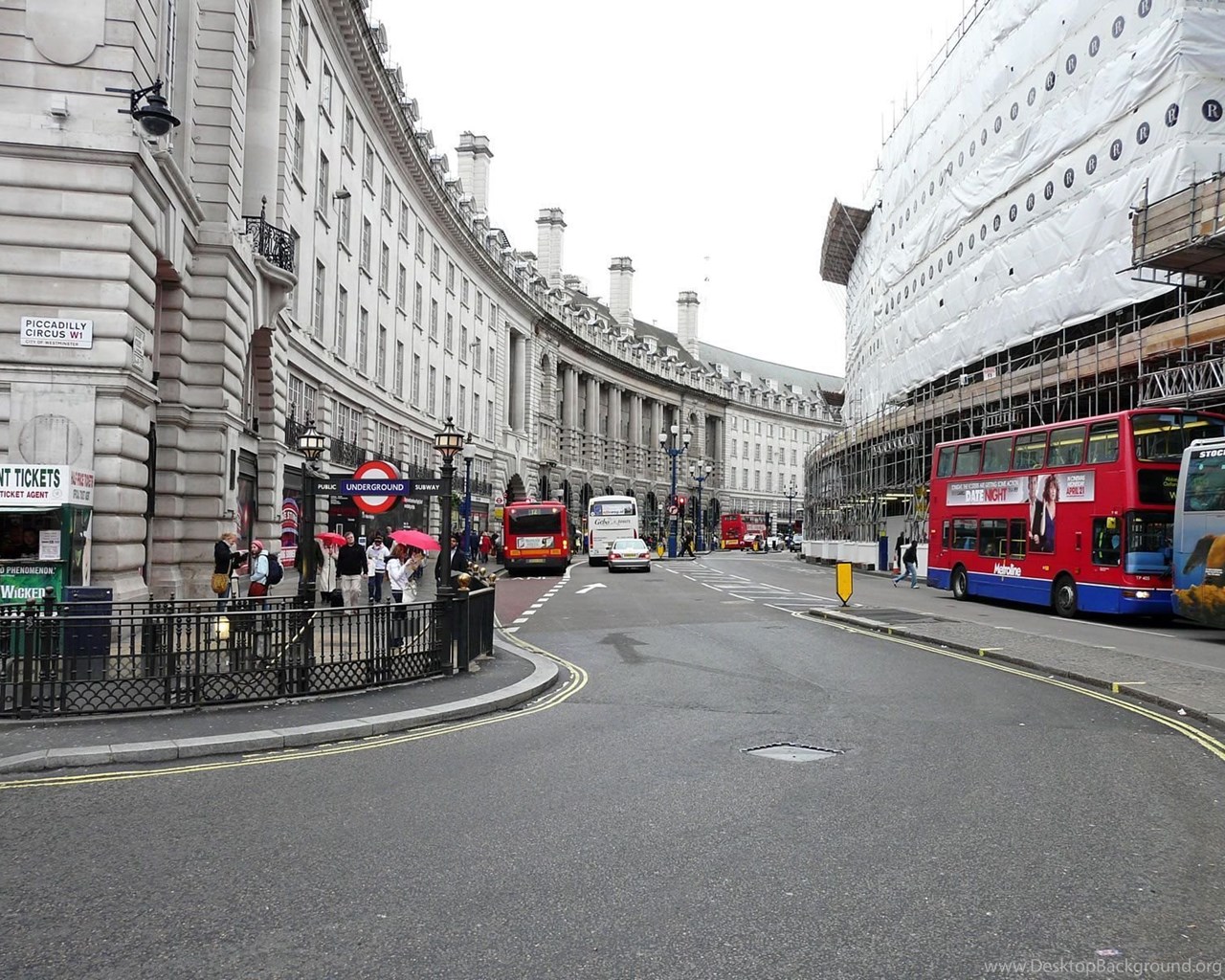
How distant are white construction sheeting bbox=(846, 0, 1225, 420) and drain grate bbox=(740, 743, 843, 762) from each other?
21.1 metres

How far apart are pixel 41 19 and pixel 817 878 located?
17.2 meters

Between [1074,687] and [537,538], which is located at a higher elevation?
[537,538]

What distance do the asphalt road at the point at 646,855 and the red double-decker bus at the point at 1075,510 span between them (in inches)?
467

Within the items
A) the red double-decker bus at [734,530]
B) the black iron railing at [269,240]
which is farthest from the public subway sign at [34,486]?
the red double-decker bus at [734,530]

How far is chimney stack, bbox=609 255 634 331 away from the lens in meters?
103

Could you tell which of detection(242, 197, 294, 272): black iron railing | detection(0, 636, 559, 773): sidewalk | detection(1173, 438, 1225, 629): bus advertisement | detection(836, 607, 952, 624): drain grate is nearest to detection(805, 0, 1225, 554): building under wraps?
detection(1173, 438, 1225, 629): bus advertisement

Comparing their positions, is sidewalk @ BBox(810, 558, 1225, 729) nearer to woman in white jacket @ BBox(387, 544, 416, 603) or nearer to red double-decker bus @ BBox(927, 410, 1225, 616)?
red double-decker bus @ BBox(927, 410, 1225, 616)

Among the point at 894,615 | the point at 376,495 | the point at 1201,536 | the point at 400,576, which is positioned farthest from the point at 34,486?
the point at 1201,536

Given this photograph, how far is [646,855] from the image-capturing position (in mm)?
5398

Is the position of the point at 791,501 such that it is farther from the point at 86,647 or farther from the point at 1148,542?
the point at 86,647

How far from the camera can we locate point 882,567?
1791 inches

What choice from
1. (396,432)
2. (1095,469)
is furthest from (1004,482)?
(396,432)

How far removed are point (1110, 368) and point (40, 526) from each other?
2340cm

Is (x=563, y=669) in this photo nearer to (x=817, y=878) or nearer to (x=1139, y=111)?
(x=817, y=878)
